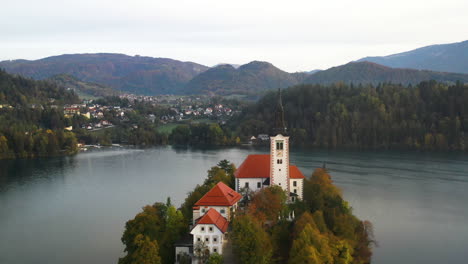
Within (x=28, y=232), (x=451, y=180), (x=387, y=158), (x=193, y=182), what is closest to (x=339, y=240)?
(x=28, y=232)

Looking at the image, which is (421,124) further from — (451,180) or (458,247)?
(458,247)

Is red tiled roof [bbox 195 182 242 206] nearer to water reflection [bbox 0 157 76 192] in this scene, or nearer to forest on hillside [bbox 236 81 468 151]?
water reflection [bbox 0 157 76 192]

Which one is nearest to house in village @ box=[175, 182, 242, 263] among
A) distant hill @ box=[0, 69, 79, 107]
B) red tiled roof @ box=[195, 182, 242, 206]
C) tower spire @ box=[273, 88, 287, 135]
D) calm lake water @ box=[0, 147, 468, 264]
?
red tiled roof @ box=[195, 182, 242, 206]

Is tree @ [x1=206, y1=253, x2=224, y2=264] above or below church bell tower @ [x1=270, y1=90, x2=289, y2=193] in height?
below

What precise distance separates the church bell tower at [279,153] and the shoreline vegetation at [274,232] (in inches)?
61.7

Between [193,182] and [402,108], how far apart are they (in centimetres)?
4701

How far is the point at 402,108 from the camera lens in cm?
7588

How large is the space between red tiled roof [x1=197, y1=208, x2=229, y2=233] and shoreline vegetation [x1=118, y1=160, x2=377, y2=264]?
0.63 m

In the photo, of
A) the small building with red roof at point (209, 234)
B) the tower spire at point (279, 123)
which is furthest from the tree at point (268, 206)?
the tower spire at point (279, 123)

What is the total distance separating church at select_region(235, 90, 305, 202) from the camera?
24.9 metres

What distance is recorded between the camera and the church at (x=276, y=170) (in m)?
24.9

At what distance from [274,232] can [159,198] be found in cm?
1660

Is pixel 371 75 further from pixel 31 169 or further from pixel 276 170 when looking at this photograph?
pixel 276 170

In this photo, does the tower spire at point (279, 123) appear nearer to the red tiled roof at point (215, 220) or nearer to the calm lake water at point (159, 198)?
the red tiled roof at point (215, 220)
